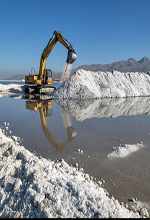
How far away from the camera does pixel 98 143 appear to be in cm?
737

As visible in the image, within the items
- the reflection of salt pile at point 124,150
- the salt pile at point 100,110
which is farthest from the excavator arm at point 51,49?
the reflection of salt pile at point 124,150

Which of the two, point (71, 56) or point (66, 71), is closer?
point (71, 56)

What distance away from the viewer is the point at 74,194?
3416mm

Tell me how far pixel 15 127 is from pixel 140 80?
72.8ft

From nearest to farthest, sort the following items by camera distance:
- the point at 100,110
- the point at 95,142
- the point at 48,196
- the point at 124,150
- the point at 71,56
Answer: the point at 48,196 → the point at 124,150 → the point at 95,142 → the point at 100,110 → the point at 71,56

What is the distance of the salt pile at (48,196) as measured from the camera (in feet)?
10.3

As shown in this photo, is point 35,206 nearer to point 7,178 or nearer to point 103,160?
point 7,178

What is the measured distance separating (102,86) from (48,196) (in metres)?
20.6

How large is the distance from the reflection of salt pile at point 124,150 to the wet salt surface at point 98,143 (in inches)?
5.9

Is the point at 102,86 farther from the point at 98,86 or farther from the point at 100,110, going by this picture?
the point at 100,110

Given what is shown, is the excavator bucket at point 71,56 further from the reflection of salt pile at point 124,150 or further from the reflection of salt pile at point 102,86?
the reflection of salt pile at point 124,150

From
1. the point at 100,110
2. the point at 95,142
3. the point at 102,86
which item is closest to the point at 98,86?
the point at 102,86

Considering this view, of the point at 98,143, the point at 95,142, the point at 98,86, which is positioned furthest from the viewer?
the point at 98,86

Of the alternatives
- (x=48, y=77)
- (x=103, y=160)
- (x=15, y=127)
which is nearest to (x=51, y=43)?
(x=48, y=77)
